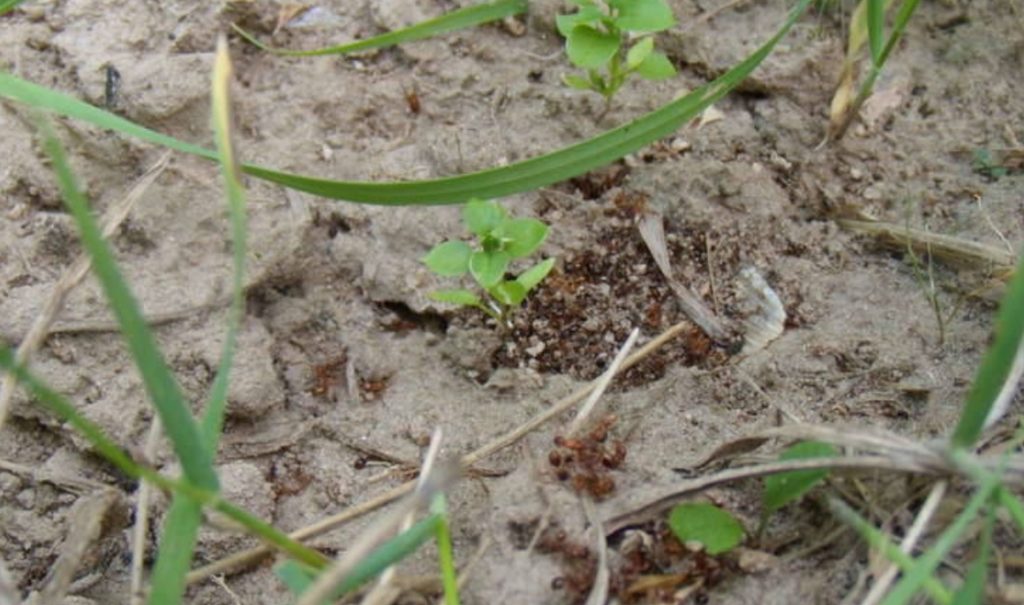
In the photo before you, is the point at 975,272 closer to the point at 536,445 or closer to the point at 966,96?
the point at 966,96

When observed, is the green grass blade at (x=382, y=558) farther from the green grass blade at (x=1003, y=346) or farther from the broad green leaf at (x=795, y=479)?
the green grass blade at (x=1003, y=346)

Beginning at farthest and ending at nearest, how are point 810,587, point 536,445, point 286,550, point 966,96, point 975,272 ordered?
point 966,96
point 975,272
point 536,445
point 810,587
point 286,550

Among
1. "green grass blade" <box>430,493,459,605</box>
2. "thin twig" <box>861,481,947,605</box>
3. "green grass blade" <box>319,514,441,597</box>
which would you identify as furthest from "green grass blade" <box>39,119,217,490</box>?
"thin twig" <box>861,481,947,605</box>

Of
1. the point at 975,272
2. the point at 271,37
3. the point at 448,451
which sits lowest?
the point at 448,451

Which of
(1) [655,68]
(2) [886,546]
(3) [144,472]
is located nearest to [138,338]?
(3) [144,472]

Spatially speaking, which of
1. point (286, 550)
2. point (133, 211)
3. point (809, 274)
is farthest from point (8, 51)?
point (809, 274)

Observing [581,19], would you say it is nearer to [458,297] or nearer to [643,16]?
[643,16]

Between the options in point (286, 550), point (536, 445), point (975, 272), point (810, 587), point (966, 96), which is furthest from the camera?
point (966, 96)

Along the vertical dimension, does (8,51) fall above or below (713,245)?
above
